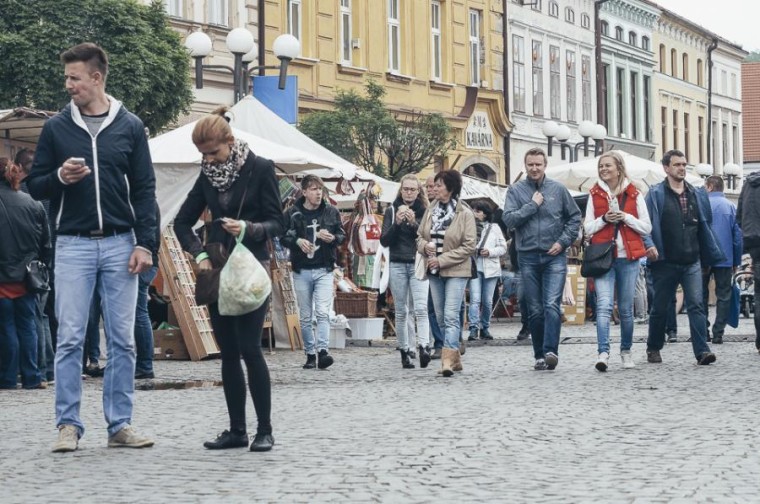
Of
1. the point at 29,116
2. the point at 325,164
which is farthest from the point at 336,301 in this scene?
the point at 29,116

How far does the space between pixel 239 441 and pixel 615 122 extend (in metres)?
47.8

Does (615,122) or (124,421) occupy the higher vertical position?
(615,122)

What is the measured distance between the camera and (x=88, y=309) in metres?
8.88

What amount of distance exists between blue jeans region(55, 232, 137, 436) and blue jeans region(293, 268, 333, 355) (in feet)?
22.7

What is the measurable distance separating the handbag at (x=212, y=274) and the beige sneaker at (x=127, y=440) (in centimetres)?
78

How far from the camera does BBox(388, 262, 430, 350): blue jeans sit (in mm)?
15609

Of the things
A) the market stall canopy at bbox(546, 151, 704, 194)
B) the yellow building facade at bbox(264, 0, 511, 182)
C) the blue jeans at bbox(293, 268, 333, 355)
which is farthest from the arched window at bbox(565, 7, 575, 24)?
the blue jeans at bbox(293, 268, 333, 355)

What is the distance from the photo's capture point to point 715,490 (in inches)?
288

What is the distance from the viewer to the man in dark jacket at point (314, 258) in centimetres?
1578

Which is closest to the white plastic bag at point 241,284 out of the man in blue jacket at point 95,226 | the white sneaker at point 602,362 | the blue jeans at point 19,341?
the man in blue jacket at point 95,226

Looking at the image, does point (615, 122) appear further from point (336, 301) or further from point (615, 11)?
point (336, 301)

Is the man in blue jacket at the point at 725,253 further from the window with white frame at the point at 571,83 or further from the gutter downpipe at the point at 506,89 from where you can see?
the window with white frame at the point at 571,83

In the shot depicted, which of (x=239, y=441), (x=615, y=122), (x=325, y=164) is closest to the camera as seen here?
(x=239, y=441)

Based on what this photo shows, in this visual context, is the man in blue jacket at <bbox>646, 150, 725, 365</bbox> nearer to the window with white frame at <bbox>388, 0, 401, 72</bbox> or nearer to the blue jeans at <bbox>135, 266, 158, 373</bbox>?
the blue jeans at <bbox>135, 266, 158, 373</bbox>
